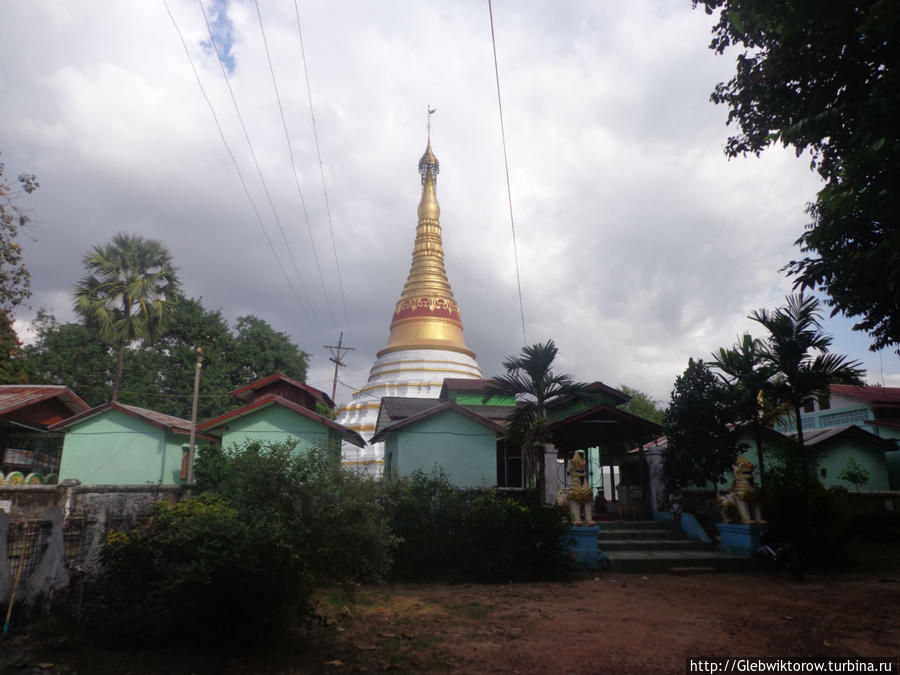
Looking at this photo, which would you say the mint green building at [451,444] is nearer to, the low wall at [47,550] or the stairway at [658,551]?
the stairway at [658,551]

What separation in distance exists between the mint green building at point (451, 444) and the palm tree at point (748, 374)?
6518 millimetres

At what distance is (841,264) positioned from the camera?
8.89 meters

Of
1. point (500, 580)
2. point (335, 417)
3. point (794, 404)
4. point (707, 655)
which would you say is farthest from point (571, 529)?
point (335, 417)

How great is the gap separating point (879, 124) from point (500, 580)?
9.72 meters

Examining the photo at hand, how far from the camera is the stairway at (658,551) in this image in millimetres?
12453

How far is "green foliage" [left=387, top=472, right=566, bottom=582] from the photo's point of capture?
11.1 meters

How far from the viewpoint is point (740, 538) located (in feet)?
43.5

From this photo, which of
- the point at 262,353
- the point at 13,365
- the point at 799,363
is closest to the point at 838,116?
the point at 799,363

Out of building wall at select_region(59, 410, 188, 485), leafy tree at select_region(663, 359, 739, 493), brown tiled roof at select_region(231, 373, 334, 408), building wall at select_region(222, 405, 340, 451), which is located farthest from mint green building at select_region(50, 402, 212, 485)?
leafy tree at select_region(663, 359, 739, 493)

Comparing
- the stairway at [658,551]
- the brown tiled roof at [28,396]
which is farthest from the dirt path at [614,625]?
the brown tiled roof at [28,396]

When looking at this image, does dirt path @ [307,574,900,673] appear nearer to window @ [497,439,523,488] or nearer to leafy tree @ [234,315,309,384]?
window @ [497,439,523,488]

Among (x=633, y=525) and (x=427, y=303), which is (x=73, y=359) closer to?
(x=427, y=303)

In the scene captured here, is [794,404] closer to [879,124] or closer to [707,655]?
[879,124]

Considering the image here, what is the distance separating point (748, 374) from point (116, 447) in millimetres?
19915
